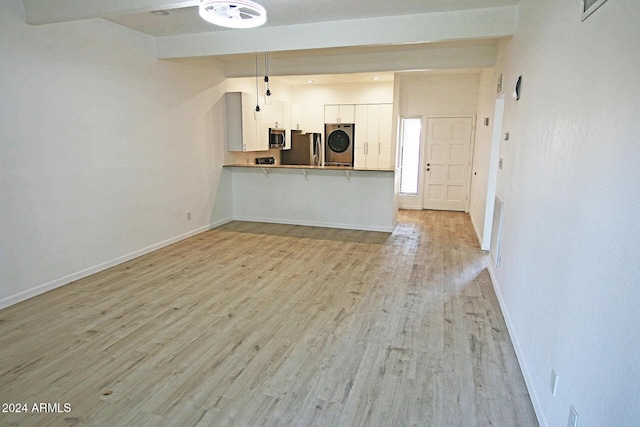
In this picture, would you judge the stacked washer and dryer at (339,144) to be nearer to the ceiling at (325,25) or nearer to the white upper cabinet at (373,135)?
the white upper cabinet at (373,135)

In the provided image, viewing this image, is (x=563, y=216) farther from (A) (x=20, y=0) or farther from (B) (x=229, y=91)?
(B) (x=229, y=91)

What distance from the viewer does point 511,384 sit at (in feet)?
7.66

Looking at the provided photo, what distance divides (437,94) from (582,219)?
672 centimetres

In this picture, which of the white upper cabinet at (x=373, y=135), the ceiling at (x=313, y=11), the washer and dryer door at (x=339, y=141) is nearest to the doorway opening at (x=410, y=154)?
the white upper cabinet at (x=373, y=135)

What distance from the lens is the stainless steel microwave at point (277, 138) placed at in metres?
7.50

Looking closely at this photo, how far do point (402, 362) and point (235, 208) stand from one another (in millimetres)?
5001

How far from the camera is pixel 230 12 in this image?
9.29 feet

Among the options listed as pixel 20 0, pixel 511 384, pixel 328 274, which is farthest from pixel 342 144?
pixel 511 384

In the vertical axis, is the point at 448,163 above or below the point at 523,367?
above

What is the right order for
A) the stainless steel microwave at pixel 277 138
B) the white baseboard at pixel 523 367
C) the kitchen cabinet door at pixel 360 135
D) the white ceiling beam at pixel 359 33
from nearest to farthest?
1. the white baseboard at pixel 523 367
2. the white ceiling beam at pixel 359 33
3. the stainless steel microwave at pixel 277 138
4. the kitchen cabinet door at pixel 360 135

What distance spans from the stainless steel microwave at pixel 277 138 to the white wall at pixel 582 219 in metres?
5.29

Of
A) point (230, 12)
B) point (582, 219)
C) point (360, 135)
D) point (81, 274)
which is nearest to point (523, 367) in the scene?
point (582, 219)

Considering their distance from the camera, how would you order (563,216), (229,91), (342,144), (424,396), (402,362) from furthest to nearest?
(342,144) < (229,91) < (402,362) < (424,396) < (563,216)

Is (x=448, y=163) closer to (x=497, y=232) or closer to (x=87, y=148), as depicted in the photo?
(x=497, y=232)
